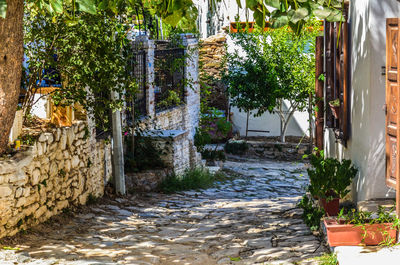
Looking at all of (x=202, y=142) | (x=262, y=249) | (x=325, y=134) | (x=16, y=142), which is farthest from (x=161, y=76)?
(x=262, y=249)

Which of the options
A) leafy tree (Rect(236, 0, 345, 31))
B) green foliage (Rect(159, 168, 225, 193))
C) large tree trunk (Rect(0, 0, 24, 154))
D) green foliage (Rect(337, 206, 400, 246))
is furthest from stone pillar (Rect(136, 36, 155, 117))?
leafy tree (Rect(236, 0, 345, 31))

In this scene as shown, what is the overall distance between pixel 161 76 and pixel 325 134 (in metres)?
5.71

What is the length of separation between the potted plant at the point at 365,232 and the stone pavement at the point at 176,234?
437mm

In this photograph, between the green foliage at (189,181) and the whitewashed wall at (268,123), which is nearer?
the green foliage at (189,181)

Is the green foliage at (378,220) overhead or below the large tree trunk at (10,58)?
below

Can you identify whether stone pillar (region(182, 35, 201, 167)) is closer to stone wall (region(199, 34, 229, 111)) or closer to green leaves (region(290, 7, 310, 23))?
stone wall (region(199, 34, 229, 111))

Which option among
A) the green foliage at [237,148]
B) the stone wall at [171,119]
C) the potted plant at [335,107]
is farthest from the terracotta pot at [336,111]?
the green foliage at [237,148]

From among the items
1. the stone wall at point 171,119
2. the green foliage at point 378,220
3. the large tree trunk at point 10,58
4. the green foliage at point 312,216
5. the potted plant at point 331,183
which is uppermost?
the large tree trunk at point 10,58

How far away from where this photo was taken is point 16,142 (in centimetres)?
700

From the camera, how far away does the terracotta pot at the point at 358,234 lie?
5.27 m

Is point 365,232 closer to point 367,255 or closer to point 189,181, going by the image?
point 367,255

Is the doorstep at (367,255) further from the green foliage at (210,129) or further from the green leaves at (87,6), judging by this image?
the green foliage at (210,129)

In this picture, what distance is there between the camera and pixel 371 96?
6.24 m

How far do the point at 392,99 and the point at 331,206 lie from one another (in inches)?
59.4
